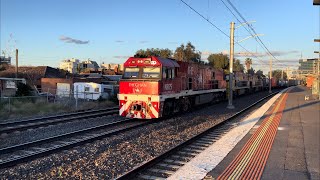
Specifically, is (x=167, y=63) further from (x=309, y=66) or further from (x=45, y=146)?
(x=309, y=66)

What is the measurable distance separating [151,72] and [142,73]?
0.52 meters

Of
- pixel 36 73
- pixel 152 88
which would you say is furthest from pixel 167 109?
pixel 36 73

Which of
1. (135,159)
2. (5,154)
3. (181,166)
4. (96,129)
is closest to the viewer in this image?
(181,166)

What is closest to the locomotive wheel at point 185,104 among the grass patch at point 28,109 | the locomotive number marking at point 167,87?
the locomotive number marking at point 167,87

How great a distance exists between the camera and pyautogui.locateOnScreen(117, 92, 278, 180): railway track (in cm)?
757

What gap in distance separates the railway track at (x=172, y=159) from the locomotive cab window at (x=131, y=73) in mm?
5431

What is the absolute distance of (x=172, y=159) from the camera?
9141mm

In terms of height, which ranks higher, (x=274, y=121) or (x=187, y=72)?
(x=187, y=72)

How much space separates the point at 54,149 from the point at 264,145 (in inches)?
264

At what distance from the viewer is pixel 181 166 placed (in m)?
8.45

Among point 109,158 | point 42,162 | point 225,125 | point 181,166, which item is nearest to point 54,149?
point 42,162

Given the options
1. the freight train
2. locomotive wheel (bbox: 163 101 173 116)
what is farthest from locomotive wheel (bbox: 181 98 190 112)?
locomotive wheel (bbox: 163 101 173 116)

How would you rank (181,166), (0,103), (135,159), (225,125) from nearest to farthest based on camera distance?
(181,166), (135,159), (225,125), (0,103)

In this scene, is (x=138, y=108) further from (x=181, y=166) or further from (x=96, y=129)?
(x=181, y=166)
